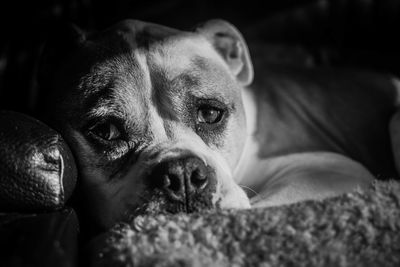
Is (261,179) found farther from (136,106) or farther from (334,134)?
(136,106)

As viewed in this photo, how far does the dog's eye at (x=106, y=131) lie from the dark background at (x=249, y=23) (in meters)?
0.99

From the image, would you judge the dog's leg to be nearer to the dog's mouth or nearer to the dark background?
the dog's mouth

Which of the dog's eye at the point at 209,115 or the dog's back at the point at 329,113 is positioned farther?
the dog's back at the point at 329,113

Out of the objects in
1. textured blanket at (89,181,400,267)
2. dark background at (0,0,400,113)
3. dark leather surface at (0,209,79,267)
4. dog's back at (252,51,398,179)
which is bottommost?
dog's back at (252,51,398,179)

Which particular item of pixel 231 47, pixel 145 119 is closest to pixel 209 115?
pixel 145 119

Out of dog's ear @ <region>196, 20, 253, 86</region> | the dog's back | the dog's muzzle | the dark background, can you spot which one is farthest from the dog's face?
the dark background

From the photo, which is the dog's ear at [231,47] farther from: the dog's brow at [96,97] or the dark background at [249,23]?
the dark background at [249,23]

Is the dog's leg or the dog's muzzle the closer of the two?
the dog's muzzle

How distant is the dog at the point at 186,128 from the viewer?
141 cm

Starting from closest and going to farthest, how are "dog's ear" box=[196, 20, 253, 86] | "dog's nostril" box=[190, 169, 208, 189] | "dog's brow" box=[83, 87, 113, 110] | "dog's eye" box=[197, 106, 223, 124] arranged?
"dog's nostril" box=[190, 169, 208, 189] → "dog's brow" box=[83, 87, 113, 110] → "dog's eye" box=[197, 106, 223, 124] → "dog's ear" box=[196, 20, 253, 86]

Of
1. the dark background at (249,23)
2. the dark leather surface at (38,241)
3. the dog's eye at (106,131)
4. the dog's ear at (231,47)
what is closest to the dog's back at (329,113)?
the dog's ear at (231,47)

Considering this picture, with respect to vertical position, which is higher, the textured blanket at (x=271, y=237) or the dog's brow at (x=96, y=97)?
the dog's brow at (x=96, y=97)

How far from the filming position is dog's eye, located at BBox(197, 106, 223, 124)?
5.50ft

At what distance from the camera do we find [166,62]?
168cm
